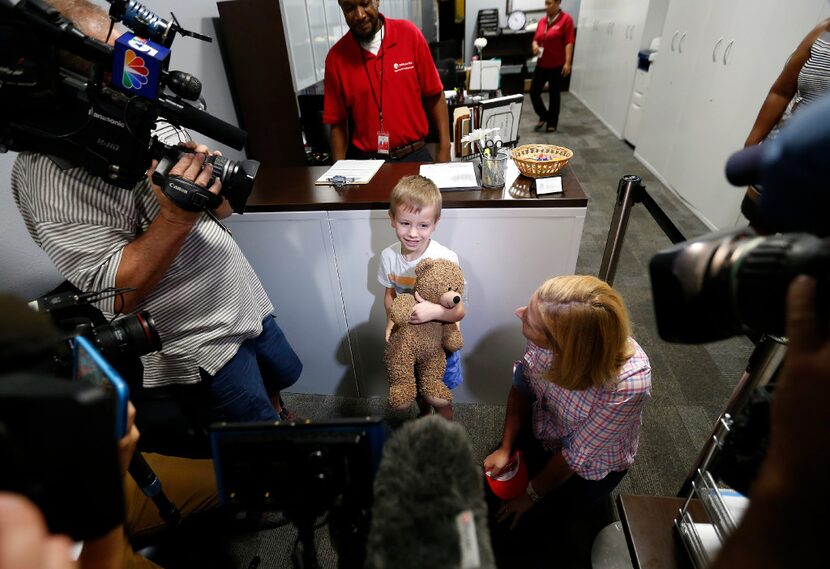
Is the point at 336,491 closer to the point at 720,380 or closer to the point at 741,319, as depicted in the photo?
the point at 741,319

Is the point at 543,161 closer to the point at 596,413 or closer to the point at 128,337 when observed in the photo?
the point at 596,413

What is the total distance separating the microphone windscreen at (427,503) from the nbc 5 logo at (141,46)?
2.97ft

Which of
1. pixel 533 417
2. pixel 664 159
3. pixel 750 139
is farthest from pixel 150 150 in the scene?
pixel 664 159

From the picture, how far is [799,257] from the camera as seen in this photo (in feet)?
1.02

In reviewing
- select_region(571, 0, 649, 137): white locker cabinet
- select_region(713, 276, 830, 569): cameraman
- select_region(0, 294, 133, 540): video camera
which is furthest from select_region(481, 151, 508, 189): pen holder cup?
Answer: select_region(571, 0, 649, 137): white locker cabinet

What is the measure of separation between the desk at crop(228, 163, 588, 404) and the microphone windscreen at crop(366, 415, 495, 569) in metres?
1.19

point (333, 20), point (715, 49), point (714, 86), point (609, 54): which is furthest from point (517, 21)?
point (333, 20)

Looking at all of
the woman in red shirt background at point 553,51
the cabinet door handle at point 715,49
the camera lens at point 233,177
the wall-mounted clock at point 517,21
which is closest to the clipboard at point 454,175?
the camera lens at point 233,177

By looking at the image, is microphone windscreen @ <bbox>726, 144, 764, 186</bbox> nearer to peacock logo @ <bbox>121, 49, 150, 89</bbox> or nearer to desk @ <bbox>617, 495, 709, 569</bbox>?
desk @ <bbox>617, 495, 709, 569</bbox>

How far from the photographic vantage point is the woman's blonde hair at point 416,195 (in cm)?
124

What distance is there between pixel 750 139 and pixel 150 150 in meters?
2.74

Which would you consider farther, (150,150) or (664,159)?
(664,159)

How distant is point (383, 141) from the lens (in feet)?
7.28

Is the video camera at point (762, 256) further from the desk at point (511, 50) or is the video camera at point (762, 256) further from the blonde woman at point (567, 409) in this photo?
the desk at point (511, 50)
